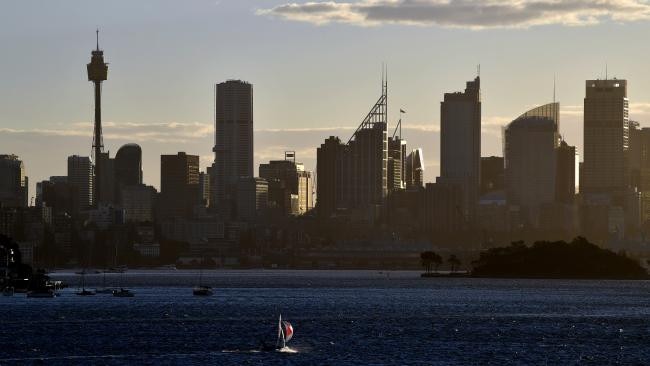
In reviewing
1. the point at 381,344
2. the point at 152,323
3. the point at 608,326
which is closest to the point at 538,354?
the point at 381,344

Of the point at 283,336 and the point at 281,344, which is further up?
the point at 283,336

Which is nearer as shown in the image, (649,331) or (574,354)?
(574,354)

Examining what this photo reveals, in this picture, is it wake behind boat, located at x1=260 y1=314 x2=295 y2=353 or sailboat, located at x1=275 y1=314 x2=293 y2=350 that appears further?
wake behind boat, located at x1=260 y1=314 x2=295 y2=353

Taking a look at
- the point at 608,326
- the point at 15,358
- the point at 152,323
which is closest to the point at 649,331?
the point at 608,326

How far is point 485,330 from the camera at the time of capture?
183 m

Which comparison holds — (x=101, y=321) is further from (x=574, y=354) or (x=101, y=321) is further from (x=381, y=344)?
(x=574, y=354)

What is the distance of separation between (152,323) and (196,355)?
4691 centimetres

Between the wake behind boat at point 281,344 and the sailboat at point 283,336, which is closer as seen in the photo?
the sailboat at point 283,336

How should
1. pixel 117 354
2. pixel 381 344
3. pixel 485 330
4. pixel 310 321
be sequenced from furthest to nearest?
pixel 310 321 < pixel 485 330 < pixel 381 344 < pixel 117 354

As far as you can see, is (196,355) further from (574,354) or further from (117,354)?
(574,354)

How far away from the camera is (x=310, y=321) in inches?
7785

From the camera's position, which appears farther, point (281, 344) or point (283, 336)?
point (281, 344)

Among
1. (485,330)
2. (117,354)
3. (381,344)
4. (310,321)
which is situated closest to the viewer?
(117,354)

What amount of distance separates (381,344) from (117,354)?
965 inches
